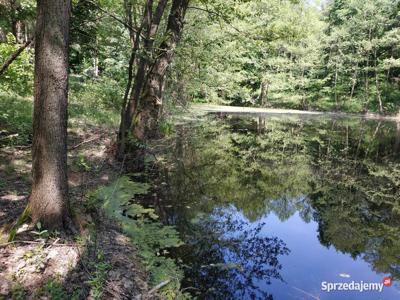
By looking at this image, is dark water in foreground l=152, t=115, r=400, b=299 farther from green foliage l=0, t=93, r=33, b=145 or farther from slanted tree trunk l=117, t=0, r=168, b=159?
green foliage l=0, t=93, r=33, b=145

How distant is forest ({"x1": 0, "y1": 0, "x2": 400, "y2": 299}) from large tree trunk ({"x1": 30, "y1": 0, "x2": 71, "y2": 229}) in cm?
1

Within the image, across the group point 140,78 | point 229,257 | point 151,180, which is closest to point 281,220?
point 229,257

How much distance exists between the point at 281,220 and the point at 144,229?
2.97 metres

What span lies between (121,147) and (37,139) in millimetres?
4950

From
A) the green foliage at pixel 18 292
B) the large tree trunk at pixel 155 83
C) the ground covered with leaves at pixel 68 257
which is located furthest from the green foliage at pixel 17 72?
the green foliage at pixel 18 292

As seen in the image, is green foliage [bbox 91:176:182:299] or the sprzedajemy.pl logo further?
the sprzedajemy.pl logo

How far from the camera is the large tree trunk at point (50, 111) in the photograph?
3576 mm

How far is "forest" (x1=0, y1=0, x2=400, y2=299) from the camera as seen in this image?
3643 mm

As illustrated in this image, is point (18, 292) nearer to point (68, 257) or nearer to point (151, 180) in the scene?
point (68, 257)

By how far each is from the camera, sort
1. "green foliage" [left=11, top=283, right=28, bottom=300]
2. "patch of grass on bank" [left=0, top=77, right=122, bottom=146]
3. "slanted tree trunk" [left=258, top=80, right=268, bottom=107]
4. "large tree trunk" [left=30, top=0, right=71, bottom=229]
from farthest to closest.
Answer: "slanted tree trunk" [left=258, top=80, right=268, bottom=107]
"patch of grass on bank" [left=0, top=77, right=122, bottom=146]
"large tree trunk" [left=30, top=0, right=71, bottom=229]
"green foliage" [left=11, top=283, right=28, bottom=300]

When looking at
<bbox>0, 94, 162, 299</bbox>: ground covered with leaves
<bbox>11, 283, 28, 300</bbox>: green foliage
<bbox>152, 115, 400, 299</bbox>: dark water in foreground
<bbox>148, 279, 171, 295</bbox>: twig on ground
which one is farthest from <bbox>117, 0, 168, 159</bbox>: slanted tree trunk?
<bbox>11, 283, 28, 300</bbox>: green foliage

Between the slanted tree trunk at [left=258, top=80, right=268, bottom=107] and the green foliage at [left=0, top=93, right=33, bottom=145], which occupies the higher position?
the slanted tree trunk at [left=258, top=80, right=268, bottom=107]

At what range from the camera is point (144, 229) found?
5.42 metres

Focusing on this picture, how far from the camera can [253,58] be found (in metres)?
39.7
